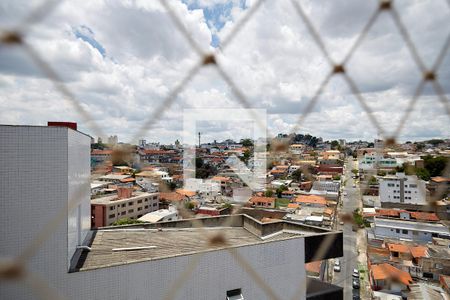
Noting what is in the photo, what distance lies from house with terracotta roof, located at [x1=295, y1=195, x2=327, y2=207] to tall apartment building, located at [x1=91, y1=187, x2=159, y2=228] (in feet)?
17.6

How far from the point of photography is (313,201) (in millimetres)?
9758

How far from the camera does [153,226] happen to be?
3.50m

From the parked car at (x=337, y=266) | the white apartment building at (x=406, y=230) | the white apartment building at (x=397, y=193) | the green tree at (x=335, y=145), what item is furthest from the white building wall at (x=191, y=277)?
the white apartment building at (x=397, y=193)

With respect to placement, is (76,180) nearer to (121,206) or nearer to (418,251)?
(121,206)

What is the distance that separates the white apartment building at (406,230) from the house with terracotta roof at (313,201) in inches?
69.6

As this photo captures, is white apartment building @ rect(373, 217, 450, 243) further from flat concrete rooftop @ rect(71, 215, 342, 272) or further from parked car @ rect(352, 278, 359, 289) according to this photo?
flat concrete rooftop @ rect(71, 215, 342, 272)

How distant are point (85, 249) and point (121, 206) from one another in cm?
681

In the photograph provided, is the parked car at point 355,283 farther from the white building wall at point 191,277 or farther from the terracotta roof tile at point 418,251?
the white building wall at point 191,277

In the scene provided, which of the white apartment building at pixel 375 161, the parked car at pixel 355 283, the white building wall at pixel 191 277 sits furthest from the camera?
the parked car at pixel 355 283

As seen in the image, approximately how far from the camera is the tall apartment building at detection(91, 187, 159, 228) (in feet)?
26.9

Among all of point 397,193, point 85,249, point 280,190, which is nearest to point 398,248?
point 397,193

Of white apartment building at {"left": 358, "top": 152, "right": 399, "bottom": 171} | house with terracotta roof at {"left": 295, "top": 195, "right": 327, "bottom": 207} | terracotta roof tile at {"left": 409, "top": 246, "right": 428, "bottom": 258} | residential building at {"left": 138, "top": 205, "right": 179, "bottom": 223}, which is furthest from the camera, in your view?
house with terracotta roof at {"left": 295, "top": 195, "right": 327, "bottom": 207}

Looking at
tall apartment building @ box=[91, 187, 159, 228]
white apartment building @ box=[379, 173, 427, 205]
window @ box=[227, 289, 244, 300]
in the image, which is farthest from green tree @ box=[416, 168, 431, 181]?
tall apartment building @ box=[91, 187, 159, 228]

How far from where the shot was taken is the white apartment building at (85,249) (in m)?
1.73
